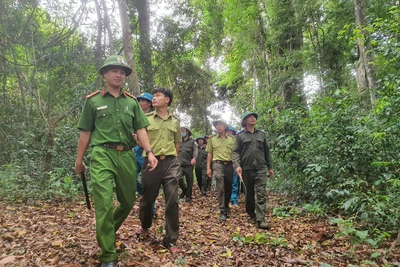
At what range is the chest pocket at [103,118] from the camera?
3357 millimetres

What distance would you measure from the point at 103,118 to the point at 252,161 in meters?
3.49

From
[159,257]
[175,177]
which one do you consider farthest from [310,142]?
[159,257]

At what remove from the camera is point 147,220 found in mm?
4273

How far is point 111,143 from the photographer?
10.9 feet

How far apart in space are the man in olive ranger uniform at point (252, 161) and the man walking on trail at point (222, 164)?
0.53 meters

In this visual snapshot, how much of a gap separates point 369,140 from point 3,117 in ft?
34.2

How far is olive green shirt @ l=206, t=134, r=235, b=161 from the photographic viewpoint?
6.88 metres

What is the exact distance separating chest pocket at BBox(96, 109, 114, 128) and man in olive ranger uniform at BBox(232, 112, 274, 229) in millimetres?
3214

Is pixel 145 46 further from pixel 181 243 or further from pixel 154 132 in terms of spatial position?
pixel 181 243

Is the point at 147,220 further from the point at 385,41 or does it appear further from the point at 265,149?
the point at 385,41

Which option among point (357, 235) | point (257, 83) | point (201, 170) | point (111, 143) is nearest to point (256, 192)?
point (357, 235)

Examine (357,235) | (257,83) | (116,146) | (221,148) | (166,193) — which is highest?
(257,83)

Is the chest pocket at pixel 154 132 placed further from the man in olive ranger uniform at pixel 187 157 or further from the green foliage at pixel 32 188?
the man in olive ranger uniform at pixel 187 157

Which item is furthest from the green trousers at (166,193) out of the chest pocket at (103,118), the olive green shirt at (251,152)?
the olive green shirt at (251,152)
